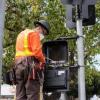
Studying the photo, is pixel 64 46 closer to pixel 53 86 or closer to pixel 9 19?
pixel 53 86

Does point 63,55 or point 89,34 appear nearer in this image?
point 63,55

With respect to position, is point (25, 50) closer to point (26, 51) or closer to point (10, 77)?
point (26, 51)

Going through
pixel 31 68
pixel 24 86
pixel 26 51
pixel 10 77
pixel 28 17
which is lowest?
pixel 24 86

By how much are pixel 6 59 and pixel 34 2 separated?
112 inches

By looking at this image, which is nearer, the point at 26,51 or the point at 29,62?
the point at 29,62

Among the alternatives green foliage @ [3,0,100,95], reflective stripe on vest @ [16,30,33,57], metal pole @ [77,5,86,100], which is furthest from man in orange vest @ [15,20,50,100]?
green foliage @ [3,0,100,95]

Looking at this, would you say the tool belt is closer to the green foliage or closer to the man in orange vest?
the man in orange vest

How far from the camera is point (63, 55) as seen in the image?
7.07 metres

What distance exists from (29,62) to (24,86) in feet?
1.16

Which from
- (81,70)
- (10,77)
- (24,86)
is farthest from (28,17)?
(81,70)

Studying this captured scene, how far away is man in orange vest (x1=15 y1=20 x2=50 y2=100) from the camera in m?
7.04

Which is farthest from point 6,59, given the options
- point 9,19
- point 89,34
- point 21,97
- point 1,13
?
point 1,13

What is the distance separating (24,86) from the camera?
7.19 metres

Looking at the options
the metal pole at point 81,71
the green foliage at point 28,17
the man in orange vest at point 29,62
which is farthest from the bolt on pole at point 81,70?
the green foliage at point 28,17
